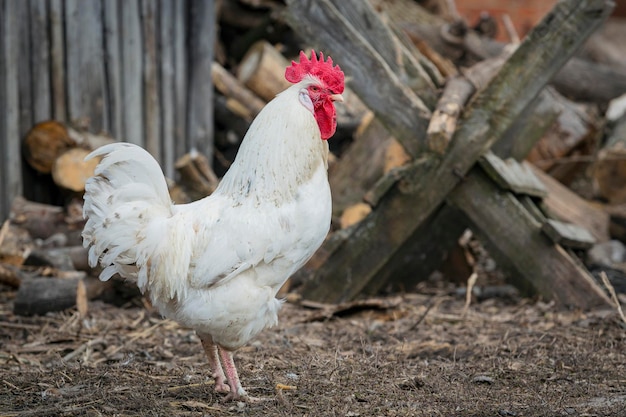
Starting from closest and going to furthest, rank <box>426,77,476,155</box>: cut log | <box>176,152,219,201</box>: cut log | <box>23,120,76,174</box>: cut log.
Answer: <box>426,77,476,155</box>: cut log → <box>23,120,76,174</box>: cut log → <box>176,152,219,201</box>: cut log

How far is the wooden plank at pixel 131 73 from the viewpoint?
794cm

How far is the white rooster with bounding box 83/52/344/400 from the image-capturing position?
4.06 m

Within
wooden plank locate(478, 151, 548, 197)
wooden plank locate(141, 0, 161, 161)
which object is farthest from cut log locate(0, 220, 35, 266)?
wooden plank locate(478, 151, 548, 197)

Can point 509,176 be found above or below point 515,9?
below

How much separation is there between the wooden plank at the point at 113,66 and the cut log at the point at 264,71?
1.63 meters

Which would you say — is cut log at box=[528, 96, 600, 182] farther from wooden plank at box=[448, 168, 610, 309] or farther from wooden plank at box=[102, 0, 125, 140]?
wooden plank at box=[102, 0, 125, 140]

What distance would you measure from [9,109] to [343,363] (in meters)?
4.03

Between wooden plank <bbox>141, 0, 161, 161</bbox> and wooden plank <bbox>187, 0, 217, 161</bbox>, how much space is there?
0.44 meters

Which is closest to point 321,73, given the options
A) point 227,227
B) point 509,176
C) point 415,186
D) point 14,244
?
point 227,227

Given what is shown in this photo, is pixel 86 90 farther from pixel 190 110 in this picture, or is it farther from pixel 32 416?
pixel 32 416

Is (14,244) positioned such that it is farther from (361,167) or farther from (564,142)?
(564,142)

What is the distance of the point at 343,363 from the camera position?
4.87 metres

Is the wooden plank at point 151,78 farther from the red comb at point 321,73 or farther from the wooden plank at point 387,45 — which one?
the red comb at point 321,73

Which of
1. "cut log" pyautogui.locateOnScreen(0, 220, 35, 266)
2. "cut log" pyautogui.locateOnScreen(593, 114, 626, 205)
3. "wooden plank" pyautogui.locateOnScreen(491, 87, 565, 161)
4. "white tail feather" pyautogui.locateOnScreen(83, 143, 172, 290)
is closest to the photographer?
"white tail feather" pyautogui.locateOnScreen(83, 143, 172, 290)
